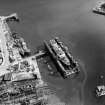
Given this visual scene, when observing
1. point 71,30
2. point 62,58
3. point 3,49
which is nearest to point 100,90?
point 62,58

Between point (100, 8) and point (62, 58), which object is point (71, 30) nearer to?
point (62, 58)

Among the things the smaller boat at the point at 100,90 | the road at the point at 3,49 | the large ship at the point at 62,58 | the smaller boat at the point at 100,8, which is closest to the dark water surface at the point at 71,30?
the smaller boat at the point at 100,90

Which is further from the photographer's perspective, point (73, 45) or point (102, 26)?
point (102, 26)

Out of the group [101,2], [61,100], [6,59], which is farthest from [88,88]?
[101,2]

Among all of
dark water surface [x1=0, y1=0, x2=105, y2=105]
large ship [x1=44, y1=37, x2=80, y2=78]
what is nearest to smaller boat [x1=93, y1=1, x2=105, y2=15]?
dark water surface [x1=0, y1=0, x2=105, y2=105]

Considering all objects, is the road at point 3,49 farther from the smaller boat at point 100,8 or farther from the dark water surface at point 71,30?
the smaller boat at point 100,8

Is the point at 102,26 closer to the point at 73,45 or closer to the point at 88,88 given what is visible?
the point at 73,45
